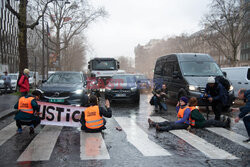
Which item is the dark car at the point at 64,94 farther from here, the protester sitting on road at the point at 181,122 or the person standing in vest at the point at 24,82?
the protester sitting on road at the point at 181,122

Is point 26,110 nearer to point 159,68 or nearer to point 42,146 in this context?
point 42,146

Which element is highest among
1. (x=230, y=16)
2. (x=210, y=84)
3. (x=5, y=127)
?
(x=230, y=16)

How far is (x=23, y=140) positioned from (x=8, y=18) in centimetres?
5492

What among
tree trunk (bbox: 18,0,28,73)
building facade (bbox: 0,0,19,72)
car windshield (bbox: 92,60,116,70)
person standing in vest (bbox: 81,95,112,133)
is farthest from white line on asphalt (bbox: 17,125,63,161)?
building facade (bbox: 0,0,19,72)

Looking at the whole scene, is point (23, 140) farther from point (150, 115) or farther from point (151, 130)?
point (150, 115)

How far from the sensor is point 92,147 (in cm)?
593

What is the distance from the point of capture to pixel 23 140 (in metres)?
6.67

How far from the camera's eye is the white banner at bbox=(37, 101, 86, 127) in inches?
309

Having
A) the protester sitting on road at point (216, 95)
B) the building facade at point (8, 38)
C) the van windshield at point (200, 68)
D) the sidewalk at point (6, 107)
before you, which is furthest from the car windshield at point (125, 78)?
the building facade at point (8, 38)

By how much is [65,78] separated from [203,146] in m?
7.24

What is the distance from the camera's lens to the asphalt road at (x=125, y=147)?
16.4 feet

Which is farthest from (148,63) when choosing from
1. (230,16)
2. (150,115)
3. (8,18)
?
(150,115)

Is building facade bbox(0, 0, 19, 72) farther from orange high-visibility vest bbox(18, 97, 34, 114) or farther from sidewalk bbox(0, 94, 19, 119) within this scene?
orange high-visibility vest bbox(18, 97, 34, 114)

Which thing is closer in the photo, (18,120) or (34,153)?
(34,153)
